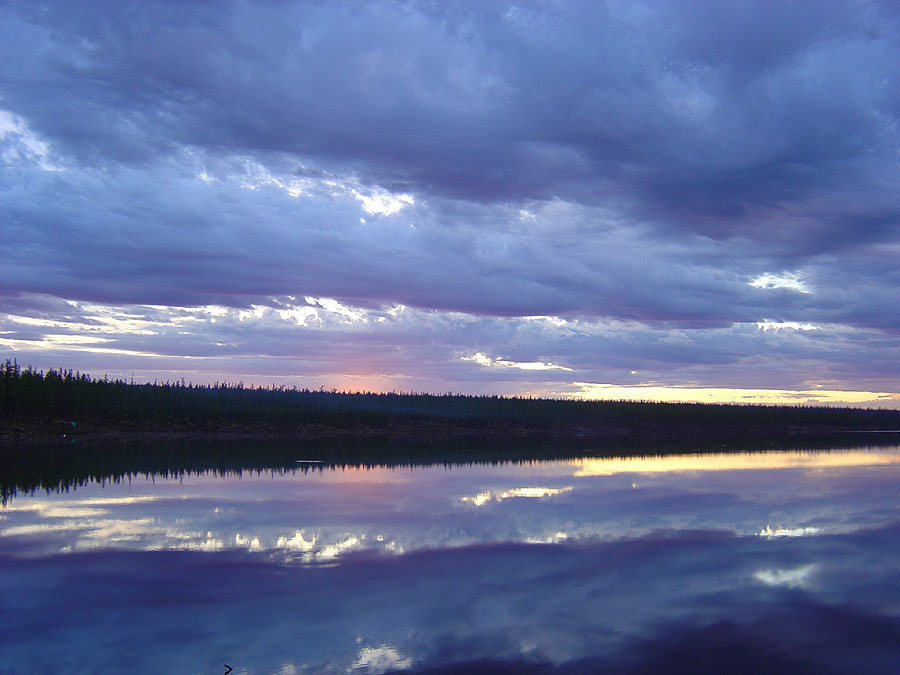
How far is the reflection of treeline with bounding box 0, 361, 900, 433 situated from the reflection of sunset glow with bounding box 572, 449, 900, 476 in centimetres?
2802

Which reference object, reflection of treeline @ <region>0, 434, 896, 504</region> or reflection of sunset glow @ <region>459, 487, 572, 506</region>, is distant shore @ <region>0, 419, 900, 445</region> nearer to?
reflection of treeline @ <region>0, 434, 896, 504</region>

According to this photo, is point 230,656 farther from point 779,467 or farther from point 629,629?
point 779,467

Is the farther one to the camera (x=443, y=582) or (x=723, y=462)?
(x=723, y=462)

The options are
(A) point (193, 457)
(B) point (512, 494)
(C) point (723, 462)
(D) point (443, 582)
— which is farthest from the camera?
(C) point (723, 462)

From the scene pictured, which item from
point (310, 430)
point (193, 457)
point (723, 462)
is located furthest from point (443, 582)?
point (310, 430)

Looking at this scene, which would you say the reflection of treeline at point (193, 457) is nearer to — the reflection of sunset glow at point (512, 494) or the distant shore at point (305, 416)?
the distant shore at point (305, 416)

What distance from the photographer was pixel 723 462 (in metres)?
32.4

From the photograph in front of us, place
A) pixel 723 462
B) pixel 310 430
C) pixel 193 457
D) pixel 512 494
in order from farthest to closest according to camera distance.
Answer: pixel 310 430 → pixel 723 462 → pixel 193 457 → pixel 512 494

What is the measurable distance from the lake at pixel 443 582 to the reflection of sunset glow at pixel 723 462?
9.01 meters

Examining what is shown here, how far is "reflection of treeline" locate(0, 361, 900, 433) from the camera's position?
138 feet

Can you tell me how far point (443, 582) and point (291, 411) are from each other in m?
45.7

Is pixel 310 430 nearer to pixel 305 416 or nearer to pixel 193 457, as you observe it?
pixel 305 416

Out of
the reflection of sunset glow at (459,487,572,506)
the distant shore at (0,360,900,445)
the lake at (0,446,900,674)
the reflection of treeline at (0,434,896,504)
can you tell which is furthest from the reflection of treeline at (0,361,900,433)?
the reflection of sunset glow at (459,487,572,506)

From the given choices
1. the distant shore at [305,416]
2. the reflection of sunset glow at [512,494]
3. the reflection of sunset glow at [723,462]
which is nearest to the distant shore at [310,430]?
the distant shore at [305,416]
